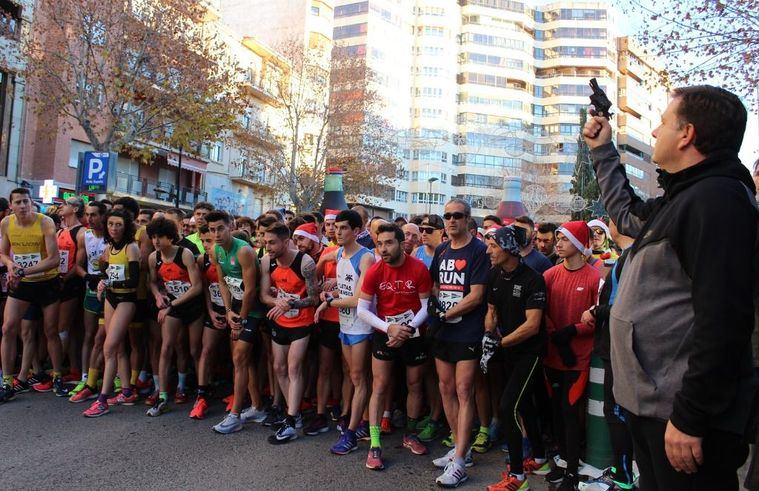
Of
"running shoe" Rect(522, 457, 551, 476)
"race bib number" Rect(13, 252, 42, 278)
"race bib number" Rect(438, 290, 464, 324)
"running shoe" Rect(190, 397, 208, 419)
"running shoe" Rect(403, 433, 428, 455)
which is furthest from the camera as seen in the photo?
"race bib number" Rect(13, 252, 42, 278)

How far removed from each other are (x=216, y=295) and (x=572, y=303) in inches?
152

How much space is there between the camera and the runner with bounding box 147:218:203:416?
19.9 feet

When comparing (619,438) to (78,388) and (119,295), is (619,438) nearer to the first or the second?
(119,295)

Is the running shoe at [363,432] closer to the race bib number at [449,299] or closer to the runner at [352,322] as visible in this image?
the runner at [352,322]

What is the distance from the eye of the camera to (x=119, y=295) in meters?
6.19

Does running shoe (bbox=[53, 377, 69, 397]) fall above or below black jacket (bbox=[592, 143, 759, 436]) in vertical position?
below

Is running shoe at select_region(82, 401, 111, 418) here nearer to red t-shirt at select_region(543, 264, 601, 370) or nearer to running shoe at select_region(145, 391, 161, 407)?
running shoe at select_region(145, 391, 161, 407)

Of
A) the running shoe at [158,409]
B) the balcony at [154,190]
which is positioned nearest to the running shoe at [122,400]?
the running shoe at [158,409]

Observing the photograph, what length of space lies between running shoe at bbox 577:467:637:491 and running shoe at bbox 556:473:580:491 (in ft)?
0.10

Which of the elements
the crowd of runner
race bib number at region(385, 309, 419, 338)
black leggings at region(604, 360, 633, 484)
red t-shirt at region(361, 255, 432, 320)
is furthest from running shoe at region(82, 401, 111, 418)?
black leggings at region(604, 360, 633, 484)

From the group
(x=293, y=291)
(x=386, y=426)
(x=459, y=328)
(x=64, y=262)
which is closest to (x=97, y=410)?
(x=64, y=262)

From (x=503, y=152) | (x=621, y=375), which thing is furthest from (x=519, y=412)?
(x=503, y=152)

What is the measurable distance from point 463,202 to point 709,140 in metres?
3.14

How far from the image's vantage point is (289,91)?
33.4m
